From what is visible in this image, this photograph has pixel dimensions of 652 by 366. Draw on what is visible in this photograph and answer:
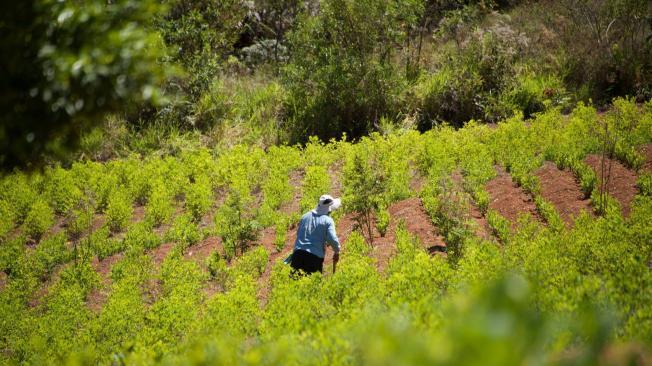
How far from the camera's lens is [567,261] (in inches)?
220

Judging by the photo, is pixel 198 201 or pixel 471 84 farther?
pixel 471 84

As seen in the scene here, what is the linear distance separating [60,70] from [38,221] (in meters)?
9.06

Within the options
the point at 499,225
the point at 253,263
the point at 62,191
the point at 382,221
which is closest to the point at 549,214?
the point at 499,225

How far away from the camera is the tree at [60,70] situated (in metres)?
3.85

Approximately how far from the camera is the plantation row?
11.0ft

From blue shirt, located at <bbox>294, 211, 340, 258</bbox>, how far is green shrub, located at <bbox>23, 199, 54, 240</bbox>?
22.6 feet

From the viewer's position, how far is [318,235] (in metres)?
7.63

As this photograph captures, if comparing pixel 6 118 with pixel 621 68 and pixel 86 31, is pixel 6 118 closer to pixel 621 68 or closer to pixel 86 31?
pixel 86 31

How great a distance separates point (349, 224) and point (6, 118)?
7.04 m

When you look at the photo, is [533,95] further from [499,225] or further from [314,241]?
[314,241]

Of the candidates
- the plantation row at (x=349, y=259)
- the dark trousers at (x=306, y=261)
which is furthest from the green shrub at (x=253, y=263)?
the dark trousers at (x=306, y=261)

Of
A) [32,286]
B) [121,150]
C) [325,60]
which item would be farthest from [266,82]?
[32,286]

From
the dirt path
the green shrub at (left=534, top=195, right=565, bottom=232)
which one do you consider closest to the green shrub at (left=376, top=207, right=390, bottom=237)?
the green shrub at (left=534, top=195, right=565, bottom=232)

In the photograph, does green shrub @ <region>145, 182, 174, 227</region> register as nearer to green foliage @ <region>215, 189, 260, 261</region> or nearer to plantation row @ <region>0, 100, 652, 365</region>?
plantation row @ <region>0, 100, 652, 365</region>
